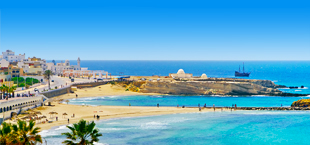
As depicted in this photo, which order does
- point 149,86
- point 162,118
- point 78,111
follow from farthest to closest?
1. point 149,86
2. point 78,111
3. point 162,118

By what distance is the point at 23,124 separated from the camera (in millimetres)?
22906

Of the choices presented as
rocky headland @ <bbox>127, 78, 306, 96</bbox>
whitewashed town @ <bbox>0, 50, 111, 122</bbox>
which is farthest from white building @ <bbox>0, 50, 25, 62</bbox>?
rocky headland @ <bbox>127, 78, 306, 96</bbox>

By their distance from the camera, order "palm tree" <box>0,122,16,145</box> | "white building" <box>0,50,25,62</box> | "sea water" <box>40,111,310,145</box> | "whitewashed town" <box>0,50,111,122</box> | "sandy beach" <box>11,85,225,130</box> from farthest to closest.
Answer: "white building" <box>0,50,25,62</box>
"whitewashed town" <box>0,50,111,122</box>
"sandy beach" <box>11,85,225,130</box>
"sea water" <box>40,111,310,145</box>
"palm tree" <box>0,122,16,145</box>

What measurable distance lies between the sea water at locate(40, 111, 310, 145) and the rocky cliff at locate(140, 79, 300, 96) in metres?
30.2

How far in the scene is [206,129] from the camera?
45188mm

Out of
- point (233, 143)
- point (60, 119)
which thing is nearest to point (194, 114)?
point (233, 143)

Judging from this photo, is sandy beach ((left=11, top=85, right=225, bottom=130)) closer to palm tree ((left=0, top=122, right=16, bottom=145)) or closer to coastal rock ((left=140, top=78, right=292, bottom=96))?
palm tree ((left=0, top=122, right=16, bottom=145))

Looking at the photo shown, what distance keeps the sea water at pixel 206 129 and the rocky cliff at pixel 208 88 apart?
1187 inches

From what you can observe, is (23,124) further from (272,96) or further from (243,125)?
(272,96)

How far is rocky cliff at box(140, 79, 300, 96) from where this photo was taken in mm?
87812

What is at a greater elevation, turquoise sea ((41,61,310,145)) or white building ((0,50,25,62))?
white building ((0,50,25,62))

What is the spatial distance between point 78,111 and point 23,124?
33.9m

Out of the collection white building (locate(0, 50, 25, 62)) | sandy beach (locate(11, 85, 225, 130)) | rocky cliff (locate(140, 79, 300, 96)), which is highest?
white building (locate(0, 50, 25, 62))

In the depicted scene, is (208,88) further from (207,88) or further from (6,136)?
(6,136)
